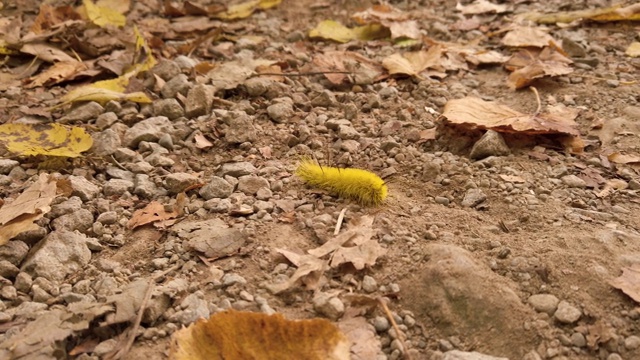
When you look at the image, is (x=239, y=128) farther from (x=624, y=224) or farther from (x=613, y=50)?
(x=613, y=50)

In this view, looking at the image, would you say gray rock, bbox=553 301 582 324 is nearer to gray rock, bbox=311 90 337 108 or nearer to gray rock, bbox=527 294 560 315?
gray rock, bbox=527 294 560 315

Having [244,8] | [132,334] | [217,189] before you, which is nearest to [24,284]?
[132,334]

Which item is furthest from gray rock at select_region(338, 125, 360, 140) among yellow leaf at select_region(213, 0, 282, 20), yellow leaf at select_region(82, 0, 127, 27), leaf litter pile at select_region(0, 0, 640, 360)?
yellow leaf at select_region(82, 0, 127, 27)

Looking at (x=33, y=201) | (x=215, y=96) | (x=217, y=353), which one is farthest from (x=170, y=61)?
(x=217, y=353)

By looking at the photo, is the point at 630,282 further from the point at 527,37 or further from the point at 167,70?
the point at 167,70

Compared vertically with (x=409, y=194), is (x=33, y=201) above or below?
above

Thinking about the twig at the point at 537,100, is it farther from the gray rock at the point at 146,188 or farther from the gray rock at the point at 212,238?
the gray rock at the point at 146,188
